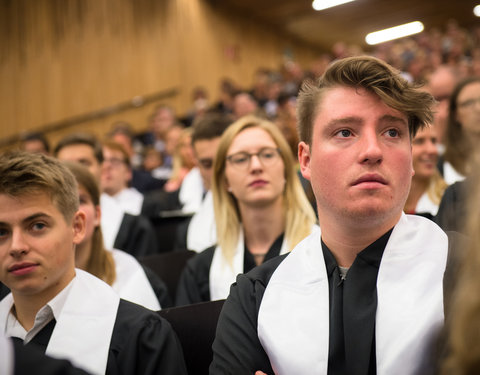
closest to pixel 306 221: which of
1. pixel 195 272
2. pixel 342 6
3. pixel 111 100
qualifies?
pixel 195 272

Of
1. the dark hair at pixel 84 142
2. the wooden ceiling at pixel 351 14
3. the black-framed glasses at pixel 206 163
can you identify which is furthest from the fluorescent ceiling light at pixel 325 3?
the dark hair at pixel 84 142

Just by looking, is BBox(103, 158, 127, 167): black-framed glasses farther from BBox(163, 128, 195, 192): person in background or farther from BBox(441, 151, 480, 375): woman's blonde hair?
BBox(441, 151, 480, 375): woman's blonde hair

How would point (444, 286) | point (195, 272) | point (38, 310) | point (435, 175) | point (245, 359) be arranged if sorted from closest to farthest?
point (444, 286)
point (245, 359)
point (38, 310)
point (195, 272)
point (435, 175)

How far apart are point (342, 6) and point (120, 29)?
18.7ft

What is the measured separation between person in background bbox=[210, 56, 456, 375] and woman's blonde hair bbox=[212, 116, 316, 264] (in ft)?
3.66

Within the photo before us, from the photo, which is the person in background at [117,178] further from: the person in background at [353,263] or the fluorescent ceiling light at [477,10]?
the fluorescent ceiling light at [477,10]

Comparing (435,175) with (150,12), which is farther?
(150,12)

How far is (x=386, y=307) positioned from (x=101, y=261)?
1.74 m

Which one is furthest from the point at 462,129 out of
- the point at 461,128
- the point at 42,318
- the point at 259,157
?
the point at 42,318

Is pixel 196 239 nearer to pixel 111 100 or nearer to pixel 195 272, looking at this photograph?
pixel 195 272

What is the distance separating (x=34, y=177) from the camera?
6.79 ft

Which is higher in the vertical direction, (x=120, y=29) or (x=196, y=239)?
(x=120, y=29)

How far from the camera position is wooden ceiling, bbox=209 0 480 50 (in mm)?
13297

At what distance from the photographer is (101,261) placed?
110 inches
